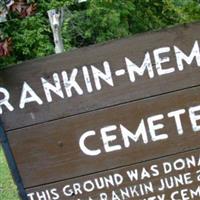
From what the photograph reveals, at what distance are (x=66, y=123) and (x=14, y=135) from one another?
234mm

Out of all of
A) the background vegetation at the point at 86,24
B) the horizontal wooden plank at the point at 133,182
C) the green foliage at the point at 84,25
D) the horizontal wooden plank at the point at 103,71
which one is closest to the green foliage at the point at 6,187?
the horizontal wooden plank at the point at 133,182

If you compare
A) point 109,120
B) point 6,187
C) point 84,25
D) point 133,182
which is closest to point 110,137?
point 109,120

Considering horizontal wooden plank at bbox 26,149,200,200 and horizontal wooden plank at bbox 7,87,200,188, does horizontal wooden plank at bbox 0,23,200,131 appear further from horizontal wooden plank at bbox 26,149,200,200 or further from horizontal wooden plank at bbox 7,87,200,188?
horizontal wooden plank at bbox 26,149,200,200

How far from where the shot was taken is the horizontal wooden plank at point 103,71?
7.82ft

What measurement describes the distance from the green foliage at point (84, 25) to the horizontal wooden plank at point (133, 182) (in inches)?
460

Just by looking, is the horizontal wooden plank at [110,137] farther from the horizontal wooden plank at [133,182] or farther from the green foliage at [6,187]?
the green foliage at [6,187]

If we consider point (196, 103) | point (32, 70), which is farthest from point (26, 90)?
point (196, 103)

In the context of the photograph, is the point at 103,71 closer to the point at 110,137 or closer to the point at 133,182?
the point at 110,137

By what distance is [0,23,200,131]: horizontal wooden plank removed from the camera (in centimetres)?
238

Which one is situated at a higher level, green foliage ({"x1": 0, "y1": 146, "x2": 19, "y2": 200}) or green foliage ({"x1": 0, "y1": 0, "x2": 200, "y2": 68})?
green foliage ({"x1": 0, "y1": 0, "x2": 200, "y2": 68})

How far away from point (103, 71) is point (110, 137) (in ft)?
0.95

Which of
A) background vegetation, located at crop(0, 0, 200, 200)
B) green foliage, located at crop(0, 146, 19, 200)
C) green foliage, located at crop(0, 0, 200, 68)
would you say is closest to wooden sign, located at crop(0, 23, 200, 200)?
green foliage, located at crop(0, 146, 19, 200)

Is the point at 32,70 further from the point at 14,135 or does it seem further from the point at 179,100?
the point at 179,100

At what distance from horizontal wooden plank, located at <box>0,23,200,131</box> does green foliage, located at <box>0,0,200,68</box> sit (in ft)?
38.4
